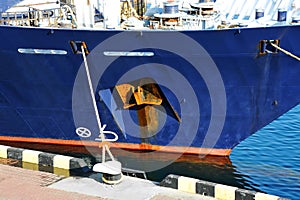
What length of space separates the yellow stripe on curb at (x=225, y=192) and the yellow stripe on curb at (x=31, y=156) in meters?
4.67

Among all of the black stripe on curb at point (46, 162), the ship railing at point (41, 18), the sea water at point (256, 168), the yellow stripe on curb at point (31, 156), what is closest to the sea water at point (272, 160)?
the sea water at point (256, 168)

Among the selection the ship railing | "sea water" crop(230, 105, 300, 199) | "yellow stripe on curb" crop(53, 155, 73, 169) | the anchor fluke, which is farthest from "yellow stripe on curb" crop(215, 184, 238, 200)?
the ship railing

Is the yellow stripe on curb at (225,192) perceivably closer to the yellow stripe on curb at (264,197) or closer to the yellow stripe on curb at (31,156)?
the yellow stripe on curb at (264,197)

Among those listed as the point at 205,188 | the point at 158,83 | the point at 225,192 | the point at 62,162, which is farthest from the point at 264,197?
the point at 62,162

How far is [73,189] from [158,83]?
3.71 meters

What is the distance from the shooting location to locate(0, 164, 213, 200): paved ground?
1091cm

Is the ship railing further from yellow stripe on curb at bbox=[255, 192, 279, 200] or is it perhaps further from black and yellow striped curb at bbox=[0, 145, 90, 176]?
yellow stripe on curb at bbox=[255, 192, 279, 200]

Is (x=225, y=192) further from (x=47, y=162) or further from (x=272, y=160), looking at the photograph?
(x=272, y=160)

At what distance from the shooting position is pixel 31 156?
13273 millimetres

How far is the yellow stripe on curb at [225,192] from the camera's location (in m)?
10.7

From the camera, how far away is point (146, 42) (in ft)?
42.7

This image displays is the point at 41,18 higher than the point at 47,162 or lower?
higher

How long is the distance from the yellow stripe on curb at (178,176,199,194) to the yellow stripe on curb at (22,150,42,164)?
3.88 metres

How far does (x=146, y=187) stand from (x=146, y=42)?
3582mm
